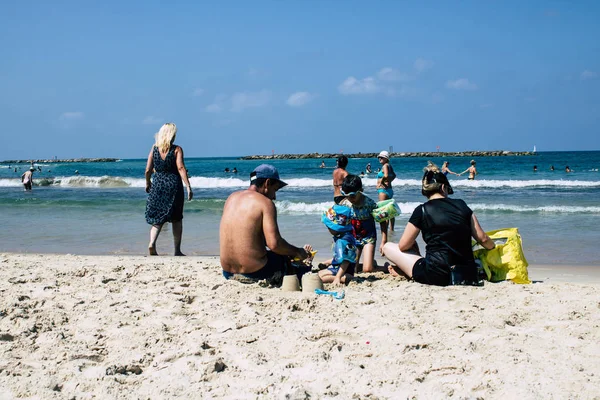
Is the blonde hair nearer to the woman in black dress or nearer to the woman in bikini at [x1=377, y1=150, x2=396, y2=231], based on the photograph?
the woman in black dress

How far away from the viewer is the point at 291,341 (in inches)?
140

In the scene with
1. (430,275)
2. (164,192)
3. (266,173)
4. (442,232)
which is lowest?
(430,275)

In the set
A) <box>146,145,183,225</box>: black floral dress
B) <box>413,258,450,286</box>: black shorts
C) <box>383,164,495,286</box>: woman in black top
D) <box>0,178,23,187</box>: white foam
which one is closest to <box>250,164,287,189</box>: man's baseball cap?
<box>383,164,495,286</box>: woman in black top

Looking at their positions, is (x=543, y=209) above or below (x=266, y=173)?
below

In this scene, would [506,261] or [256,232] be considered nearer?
[256,232]

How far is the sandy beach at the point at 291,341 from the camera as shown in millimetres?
2961

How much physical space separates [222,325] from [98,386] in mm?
1056

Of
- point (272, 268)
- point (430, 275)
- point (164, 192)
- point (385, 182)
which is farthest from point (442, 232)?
point (385, 182)

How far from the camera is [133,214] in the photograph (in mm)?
13328

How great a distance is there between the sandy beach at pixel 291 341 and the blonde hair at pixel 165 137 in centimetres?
198

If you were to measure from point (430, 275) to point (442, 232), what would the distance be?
0.43 meters

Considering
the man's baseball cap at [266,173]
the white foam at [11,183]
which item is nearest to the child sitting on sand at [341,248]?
the man's baseball cap at [266,173]

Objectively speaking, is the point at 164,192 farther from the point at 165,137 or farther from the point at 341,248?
the point at 341,248

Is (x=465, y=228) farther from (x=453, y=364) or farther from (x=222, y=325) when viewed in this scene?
(x=222, y=325)
